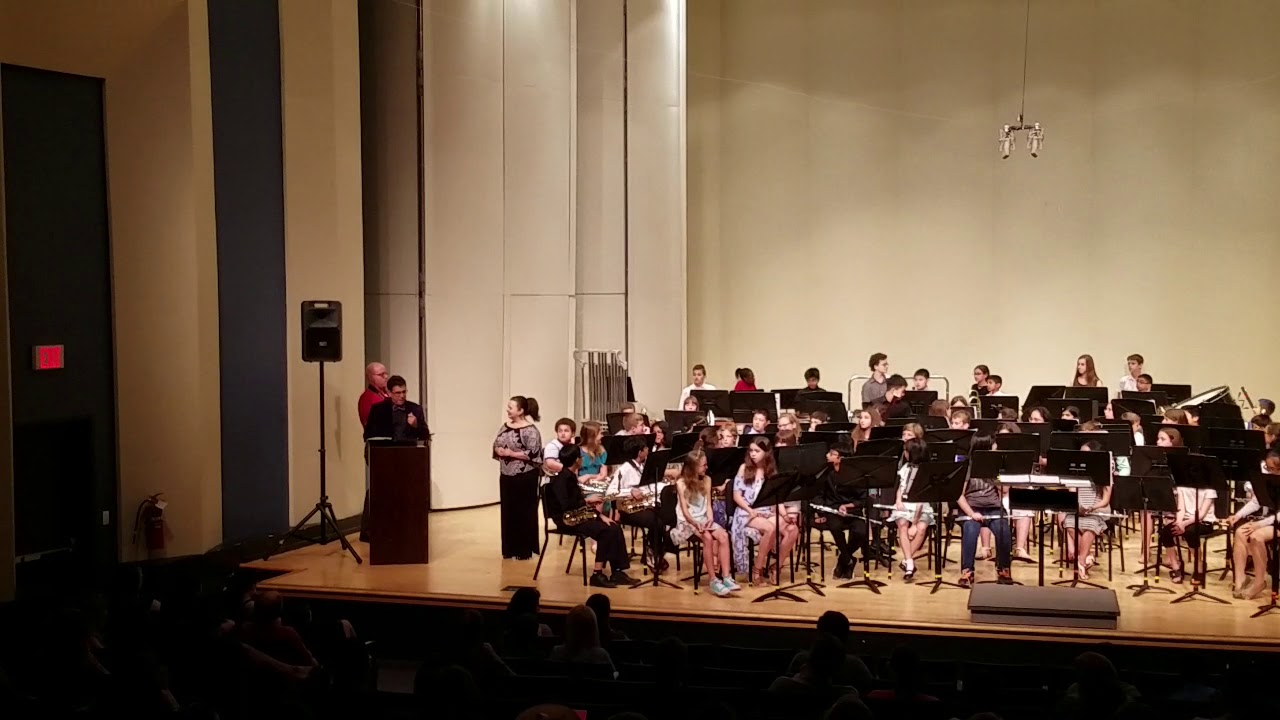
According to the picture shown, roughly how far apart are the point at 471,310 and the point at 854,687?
8.20 meters

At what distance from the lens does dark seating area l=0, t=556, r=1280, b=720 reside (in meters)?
5.61

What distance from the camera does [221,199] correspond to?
36.9ft

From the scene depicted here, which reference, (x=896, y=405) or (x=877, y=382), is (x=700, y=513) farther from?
(x=877, y=382)

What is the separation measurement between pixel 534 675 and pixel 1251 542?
19.7ft

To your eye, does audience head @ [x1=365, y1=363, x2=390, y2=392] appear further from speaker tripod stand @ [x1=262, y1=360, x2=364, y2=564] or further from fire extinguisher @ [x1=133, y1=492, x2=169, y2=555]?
fire extinguisher @ [x1=133, y1=492, x2=169, y2=555]

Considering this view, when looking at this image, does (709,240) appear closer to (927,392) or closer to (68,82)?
(927,392)

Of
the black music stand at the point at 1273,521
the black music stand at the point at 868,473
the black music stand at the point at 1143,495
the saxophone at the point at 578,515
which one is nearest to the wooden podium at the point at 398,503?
the saxophone at the point at 578,515

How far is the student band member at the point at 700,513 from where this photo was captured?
10008 mm

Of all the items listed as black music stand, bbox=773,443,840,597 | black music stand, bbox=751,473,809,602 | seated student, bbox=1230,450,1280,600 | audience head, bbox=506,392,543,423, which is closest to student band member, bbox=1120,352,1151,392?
seated student, bbox=1230,450,1280,600

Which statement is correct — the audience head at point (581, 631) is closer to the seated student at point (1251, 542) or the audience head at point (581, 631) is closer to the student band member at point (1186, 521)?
the student band member at point (1186, 521)

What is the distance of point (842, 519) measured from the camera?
10.4 metres

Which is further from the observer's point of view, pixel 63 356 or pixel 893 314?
pixel 893 314

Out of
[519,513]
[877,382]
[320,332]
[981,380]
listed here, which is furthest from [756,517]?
[981,380]

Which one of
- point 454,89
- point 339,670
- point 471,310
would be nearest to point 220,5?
point 454,89
